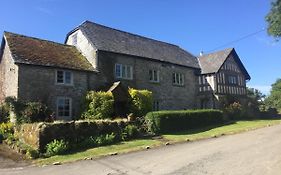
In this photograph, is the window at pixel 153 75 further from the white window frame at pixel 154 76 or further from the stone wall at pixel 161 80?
the stone wall at pixel 161 80

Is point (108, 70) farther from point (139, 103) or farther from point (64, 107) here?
point (64, 107)

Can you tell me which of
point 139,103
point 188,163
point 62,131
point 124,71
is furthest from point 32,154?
point 124,71

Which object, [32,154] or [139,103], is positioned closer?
[32,154]

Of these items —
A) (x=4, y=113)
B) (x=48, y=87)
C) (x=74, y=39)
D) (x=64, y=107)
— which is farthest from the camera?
(x=74, y=39)

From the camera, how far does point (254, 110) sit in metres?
43.2

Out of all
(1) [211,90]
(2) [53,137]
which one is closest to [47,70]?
(2) [53,137]

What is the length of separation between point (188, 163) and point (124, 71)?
18.9 meters

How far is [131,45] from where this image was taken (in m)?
34.2

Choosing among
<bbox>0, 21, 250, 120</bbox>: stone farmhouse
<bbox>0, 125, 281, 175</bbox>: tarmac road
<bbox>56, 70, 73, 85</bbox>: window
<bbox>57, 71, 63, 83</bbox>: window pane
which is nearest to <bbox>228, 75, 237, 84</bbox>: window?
<bbox>0, 21, 250, 120</bbox>: stone farmhouse

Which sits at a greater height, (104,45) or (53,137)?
(104,45)

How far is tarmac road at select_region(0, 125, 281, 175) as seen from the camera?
1202 centimetres

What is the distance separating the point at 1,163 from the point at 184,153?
9129 mm

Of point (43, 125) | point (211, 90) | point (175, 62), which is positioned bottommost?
point (43, 125)

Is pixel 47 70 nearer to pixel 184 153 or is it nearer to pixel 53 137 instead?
pixel 53 137
